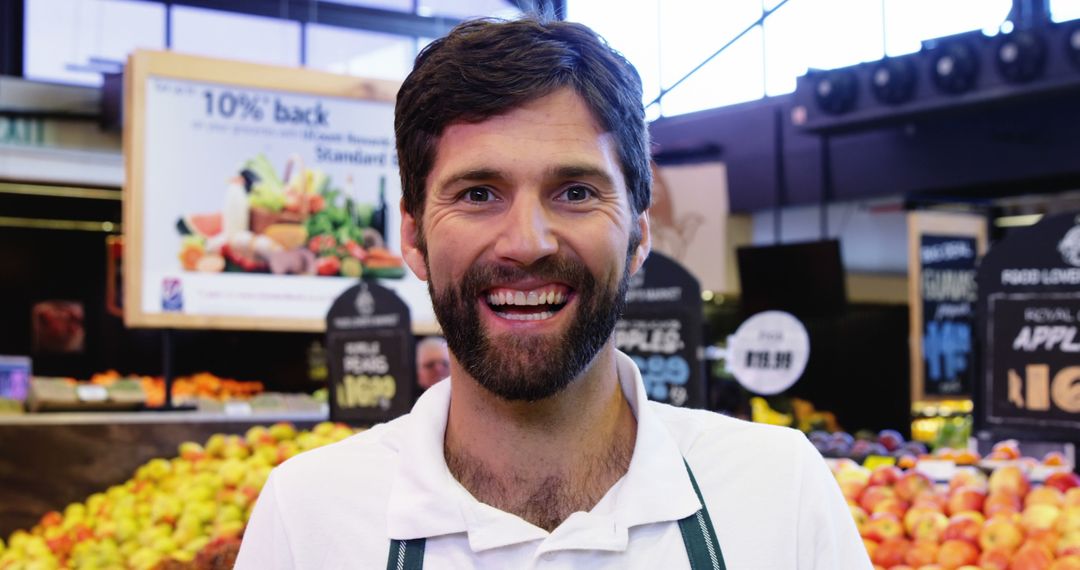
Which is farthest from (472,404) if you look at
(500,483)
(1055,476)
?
(1055,476)

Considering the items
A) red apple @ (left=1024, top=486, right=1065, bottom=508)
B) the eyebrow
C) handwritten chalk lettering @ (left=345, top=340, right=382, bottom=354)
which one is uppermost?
the eyebrow

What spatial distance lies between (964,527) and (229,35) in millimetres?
8624

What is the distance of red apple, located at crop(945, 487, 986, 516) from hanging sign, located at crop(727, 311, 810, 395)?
3.20m

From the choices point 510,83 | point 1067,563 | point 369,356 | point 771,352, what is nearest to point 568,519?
point 510,83

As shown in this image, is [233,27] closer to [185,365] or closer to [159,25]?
[159,25]

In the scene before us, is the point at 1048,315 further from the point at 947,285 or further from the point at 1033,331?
the point at 947,285

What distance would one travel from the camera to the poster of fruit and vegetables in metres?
4.21

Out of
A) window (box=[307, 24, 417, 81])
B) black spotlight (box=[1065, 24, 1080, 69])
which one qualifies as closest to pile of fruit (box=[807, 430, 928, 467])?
black spotlight (box=[1065, 24, 1080, 69])

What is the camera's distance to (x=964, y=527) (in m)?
2.54

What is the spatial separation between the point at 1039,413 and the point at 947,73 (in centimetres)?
410

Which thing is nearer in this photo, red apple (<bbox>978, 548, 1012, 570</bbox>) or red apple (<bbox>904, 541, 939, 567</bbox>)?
red apple (<bbox>978, 548, 1012, 570</bbox>)

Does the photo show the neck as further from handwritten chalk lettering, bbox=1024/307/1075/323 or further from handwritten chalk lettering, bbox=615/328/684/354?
handwritten chalk lettering, bbox=615/328/684/354

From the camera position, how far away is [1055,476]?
2.89 m

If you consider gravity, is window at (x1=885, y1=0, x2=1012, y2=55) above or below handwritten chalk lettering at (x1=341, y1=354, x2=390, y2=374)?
above
